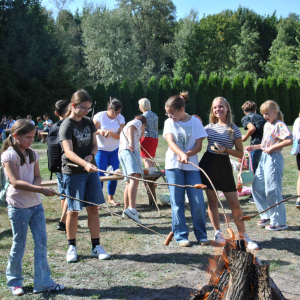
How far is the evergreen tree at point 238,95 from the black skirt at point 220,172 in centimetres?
2842

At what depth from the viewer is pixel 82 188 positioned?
13.1 feet

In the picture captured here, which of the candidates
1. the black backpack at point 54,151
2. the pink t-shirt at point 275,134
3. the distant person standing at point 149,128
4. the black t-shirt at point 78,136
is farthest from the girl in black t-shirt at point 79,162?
the distant person standing at point 149,128

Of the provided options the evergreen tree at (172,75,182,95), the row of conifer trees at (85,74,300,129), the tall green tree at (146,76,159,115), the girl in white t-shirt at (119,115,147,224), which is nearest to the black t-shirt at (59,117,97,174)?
the girl in white t-shirt at (119,115,147,224)

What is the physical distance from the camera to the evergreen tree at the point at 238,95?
32156 mm

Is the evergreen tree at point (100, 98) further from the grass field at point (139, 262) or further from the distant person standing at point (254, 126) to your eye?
the grass field at point (139, 262)

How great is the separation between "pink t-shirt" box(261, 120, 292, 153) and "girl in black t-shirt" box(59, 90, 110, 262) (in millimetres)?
2525

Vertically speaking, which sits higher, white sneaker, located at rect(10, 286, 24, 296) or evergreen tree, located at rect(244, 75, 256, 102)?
evergreen tree, located at rect(244, 75, 256, 102)

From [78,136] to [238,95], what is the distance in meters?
30.2

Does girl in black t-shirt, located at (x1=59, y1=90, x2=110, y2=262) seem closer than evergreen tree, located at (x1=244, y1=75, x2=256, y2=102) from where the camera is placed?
Yes

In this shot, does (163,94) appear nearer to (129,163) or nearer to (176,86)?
(176,86)

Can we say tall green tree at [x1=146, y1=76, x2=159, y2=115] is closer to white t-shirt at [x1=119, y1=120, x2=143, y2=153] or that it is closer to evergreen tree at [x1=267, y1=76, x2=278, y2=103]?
evergreen tree at [x1=267, y1=76, x2=278, y2=103]

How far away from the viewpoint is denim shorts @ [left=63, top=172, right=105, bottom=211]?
13.0ft

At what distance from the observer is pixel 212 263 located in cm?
358

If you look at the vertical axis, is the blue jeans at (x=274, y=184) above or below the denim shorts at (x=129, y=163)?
below
